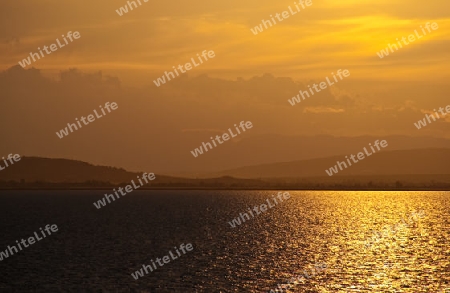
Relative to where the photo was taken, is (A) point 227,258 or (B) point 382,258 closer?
(A) point 227,258

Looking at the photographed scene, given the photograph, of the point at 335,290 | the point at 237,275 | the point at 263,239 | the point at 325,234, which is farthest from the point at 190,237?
the point at 335,290

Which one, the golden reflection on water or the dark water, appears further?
the dark water

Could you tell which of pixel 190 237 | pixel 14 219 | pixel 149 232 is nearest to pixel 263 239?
pixel 190 237

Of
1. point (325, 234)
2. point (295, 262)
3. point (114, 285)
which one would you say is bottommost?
point (325, 234)

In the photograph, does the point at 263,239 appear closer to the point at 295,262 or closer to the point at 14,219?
the point at 295,262

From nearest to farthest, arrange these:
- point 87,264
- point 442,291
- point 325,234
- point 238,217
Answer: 1. point 442,291
2. point 87,264
3. point 325,234
4. point 238,217

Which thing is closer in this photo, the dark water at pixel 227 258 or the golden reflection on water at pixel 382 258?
the golden reflection on water at pixel 382 258

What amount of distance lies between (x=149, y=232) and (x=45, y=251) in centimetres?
3411

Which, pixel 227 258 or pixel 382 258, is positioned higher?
pixel 227 258

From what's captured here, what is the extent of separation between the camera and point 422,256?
93.0 meters

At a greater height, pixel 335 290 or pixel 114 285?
pixel 114 285

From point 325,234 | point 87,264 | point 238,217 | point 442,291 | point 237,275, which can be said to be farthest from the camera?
point 238,217

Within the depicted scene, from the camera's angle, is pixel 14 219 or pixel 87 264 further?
pixel 14 219

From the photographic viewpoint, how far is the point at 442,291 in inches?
2579
